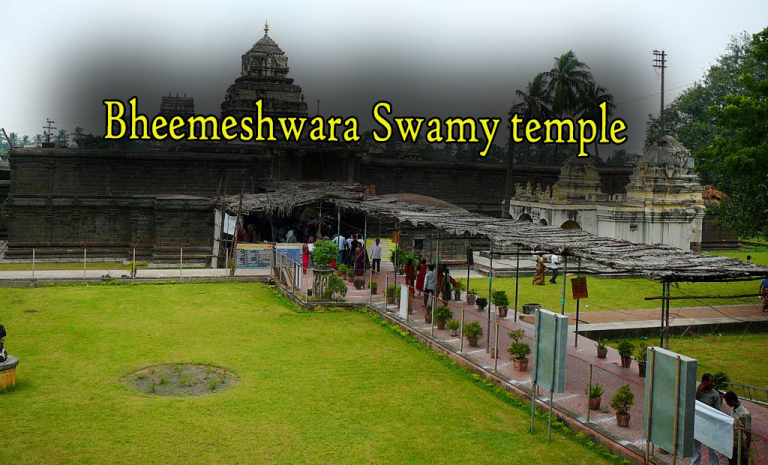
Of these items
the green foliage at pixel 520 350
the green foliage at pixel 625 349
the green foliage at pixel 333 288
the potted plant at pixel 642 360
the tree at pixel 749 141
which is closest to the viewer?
the green foliage at pixel 520 350

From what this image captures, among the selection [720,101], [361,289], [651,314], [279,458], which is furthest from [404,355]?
[720,101]

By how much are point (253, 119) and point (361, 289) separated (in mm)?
23599

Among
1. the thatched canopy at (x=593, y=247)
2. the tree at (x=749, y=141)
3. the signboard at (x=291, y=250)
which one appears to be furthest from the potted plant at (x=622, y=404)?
the signboard at (x=291, y=250)

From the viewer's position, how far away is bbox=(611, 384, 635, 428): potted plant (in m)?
10.5

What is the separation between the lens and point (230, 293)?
22.5 meters

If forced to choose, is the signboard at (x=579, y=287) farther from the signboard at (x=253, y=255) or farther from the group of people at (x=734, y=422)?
the signboard at (x=253, y=255)

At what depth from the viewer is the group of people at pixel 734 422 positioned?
8469 millimetres

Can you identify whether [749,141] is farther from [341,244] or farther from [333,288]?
[341,244]

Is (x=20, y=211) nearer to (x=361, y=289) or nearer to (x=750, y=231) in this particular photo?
(x=361, y=289)

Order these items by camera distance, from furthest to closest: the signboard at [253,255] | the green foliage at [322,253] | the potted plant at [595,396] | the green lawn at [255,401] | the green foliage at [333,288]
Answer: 1. the signboard at [253,255]
2. the green foliage at [322,253]
3. the green foliage at [333,288]
4. the potted plant at [595,396]
5. the green lawn at [255,401]

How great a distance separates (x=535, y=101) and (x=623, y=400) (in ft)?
116

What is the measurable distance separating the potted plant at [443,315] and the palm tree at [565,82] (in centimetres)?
3151

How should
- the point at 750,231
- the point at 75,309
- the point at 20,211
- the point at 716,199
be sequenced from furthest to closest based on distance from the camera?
the point at 716,199 → the point at 20,211 → the point at 750,231 → the point at 75,309

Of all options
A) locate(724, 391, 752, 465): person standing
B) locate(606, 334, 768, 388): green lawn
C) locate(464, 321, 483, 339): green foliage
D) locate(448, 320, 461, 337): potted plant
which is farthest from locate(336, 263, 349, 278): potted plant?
locate(724, 391, 752, 465): person standing
